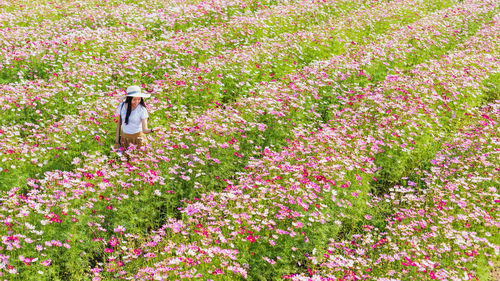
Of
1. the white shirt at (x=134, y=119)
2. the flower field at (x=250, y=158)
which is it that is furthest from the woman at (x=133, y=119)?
the flower field at (x=250, y=158)

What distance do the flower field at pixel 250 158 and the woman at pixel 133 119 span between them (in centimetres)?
36

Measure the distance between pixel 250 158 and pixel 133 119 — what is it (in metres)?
2.54

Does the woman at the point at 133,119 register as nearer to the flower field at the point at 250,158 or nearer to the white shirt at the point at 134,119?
the white shirt at the point at 134,119

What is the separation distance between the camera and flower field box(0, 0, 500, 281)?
5.55m

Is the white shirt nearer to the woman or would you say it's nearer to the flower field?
the woman

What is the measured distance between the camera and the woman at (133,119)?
307 inches

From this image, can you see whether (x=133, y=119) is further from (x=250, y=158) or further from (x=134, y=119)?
(x=250, y=158)

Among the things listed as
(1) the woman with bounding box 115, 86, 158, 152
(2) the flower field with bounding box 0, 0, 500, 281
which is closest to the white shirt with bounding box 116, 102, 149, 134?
(1) the woman with bounding box 115, 86, 158, 152

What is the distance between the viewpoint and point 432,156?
343 inches

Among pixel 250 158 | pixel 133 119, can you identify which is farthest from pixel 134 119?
pixel 250 158

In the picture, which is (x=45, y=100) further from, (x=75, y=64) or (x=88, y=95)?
(x=75, y=64)

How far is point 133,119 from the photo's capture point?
7.82 meters

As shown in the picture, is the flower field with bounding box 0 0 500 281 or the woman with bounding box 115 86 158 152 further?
the woman with bounding box 115 86 158 152

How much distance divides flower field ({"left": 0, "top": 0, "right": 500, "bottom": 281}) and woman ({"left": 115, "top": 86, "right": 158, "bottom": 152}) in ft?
1.17
